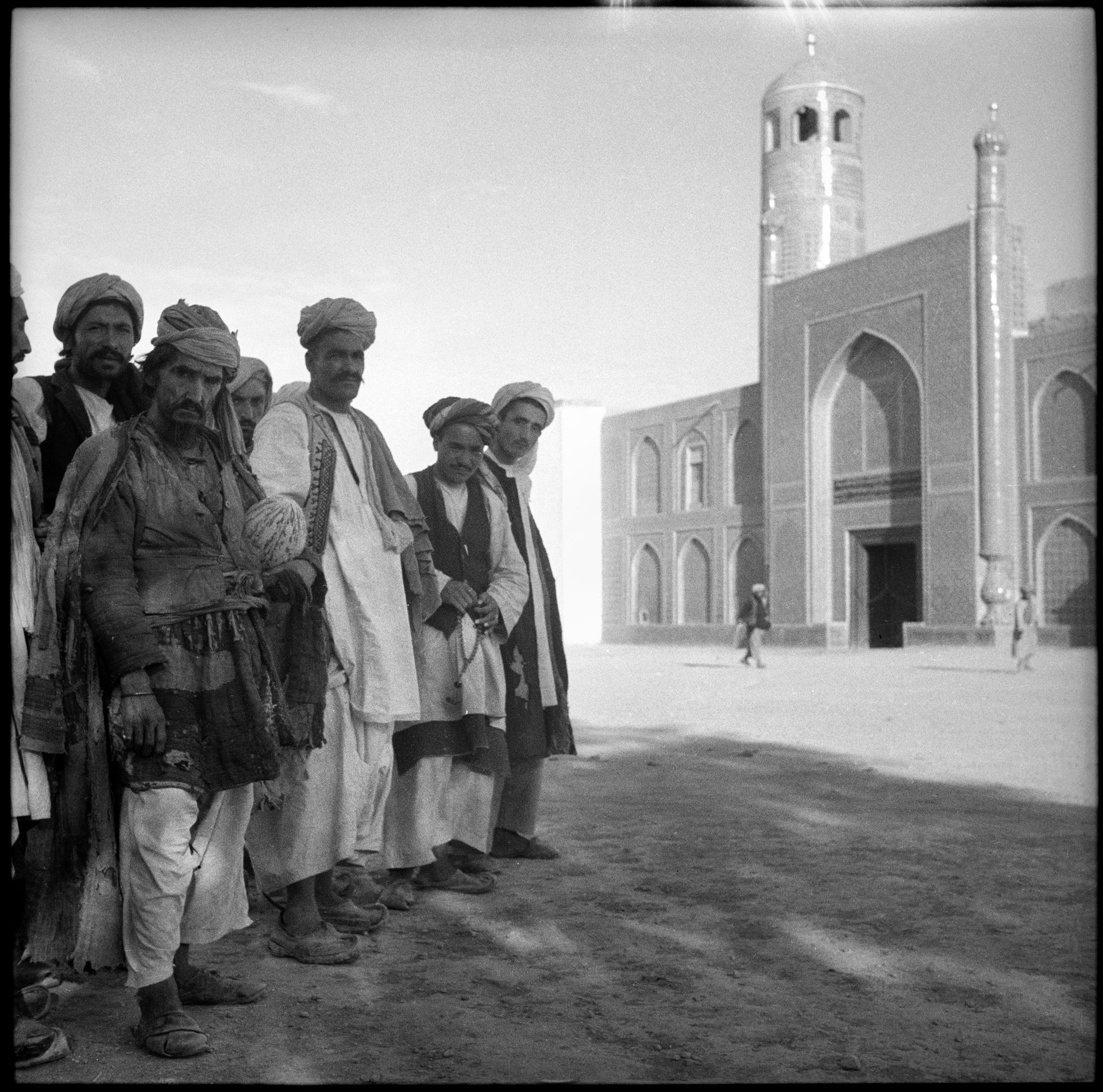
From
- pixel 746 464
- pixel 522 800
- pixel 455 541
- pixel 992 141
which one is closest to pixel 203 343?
pixel 455 541

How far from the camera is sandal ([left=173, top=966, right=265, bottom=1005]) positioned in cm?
288

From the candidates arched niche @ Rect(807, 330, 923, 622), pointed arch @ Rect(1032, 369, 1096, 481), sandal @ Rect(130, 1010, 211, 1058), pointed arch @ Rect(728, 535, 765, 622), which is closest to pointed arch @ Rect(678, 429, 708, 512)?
pointed arch @ Rect(728, 535, 765, 622)

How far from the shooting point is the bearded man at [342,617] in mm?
3402

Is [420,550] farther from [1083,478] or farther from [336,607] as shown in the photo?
[1083,478]

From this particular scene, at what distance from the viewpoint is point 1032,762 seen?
724 centimetres

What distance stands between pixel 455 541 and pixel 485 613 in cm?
27

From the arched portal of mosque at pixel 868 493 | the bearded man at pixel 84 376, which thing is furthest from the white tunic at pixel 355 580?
the arched portal of mosque at pixel 868 493

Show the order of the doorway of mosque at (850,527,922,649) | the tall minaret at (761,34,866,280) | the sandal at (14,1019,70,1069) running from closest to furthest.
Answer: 1. the sandal at (14,1019,70,1069)
2. the doorway of mosque at (850,527,922,649)
3. the tall minaret at (761,34,866,280)

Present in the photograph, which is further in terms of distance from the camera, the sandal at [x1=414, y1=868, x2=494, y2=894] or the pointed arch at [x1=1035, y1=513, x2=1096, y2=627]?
the pointed arch at [x1=1035, y1=513, x2=1096, y2=627]

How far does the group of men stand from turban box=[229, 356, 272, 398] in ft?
0.04

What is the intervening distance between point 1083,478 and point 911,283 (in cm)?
497

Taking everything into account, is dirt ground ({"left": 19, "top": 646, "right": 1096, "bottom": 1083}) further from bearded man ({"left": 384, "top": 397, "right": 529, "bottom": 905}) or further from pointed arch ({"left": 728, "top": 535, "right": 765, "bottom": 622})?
pointed arch ({"left": 728, "top": 535, "right": 765, "bottom": 622})

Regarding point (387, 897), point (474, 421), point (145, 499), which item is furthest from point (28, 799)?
point (474, 421)

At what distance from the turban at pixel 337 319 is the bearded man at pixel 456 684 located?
62 centimetres
